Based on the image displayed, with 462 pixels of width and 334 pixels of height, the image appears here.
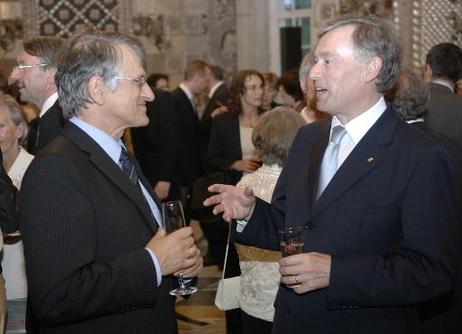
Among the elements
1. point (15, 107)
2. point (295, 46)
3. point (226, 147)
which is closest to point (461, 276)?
point (15, 107)

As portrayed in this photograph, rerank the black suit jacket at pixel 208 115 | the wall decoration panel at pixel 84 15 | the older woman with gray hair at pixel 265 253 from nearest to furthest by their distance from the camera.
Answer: the older woman with gray hair at pixel 265 253
the black suit jacket at pixel 208 115
the wall decoration panel at pixel 84 15

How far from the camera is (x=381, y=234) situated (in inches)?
108

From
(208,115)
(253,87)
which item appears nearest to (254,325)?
(253,87)

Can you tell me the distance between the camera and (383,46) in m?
2.87

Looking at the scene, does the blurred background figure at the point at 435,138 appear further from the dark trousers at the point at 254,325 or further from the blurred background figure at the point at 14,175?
the blurred background figure at the point at 14,175

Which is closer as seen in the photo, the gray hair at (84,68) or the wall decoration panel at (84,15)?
the gray hair at (84,68)

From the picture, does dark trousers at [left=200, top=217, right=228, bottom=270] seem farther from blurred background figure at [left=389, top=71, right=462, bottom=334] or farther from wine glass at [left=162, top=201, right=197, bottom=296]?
wine glass at [left=162, top=201, right=197, bottom=296]

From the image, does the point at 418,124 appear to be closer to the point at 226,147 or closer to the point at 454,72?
the point at 454,72

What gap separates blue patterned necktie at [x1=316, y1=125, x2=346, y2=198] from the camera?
9.74 ft

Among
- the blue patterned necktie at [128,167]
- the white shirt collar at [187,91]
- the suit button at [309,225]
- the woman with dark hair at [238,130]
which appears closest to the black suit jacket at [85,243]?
the blue patterned necktie at [128,167]

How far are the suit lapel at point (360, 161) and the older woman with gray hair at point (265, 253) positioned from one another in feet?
4.30

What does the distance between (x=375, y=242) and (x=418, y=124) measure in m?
1.30

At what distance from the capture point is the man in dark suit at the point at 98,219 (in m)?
2.60

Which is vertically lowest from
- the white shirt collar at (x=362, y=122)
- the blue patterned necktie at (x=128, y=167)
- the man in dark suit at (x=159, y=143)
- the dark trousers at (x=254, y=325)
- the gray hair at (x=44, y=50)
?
the dark trousers at (x=254, y=325)
